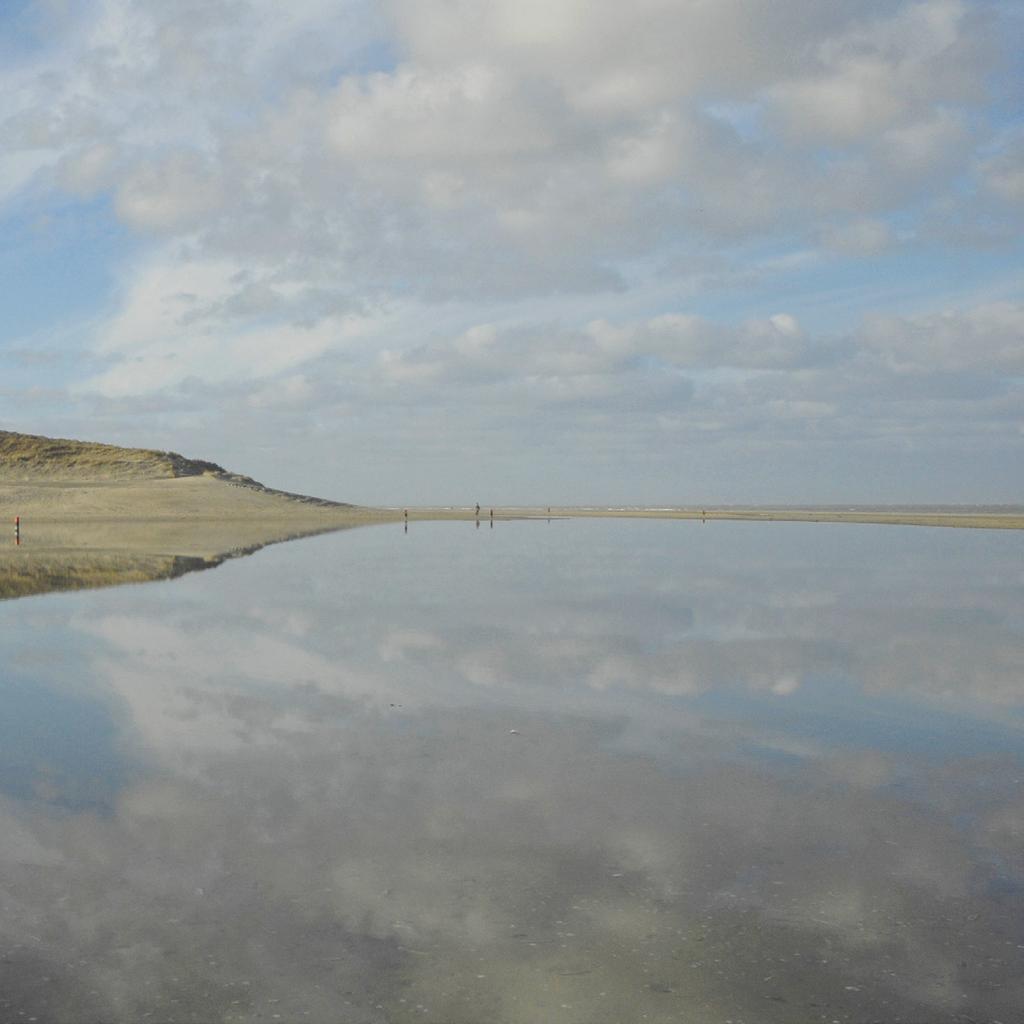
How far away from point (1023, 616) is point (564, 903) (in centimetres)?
1764

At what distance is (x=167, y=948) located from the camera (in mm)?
5617

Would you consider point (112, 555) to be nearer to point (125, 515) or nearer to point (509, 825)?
point (509, 825)

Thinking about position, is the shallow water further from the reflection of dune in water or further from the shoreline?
the shoreline

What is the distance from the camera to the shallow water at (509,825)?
5305 millimetres

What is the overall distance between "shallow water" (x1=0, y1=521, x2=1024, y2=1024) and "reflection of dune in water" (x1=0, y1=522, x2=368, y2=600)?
10.9m

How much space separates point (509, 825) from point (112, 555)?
3472 cm

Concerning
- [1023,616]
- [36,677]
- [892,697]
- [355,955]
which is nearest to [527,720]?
[892,697]

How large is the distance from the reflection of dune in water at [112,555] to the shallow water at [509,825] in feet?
35.7

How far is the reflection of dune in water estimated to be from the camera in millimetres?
27953

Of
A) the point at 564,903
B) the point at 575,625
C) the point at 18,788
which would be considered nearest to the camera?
the point at 564,903

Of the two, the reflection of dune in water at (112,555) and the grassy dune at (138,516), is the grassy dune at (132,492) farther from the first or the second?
the reflection of dune in water at (112,555)

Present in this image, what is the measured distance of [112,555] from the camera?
39.0 meters

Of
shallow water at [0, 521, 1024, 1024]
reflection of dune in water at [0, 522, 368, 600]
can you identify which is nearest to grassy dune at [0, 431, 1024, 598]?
reflection of dune in water at [0, 522, 368, 600]

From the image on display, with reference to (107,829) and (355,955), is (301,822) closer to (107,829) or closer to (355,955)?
(107,829)
